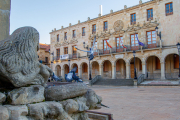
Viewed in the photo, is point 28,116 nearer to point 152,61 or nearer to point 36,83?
point 36,83

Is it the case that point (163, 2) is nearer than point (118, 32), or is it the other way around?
point (163, 2)

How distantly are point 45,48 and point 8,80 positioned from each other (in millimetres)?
43426

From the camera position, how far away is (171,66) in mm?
20906

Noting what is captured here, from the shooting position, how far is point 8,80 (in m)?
2.17

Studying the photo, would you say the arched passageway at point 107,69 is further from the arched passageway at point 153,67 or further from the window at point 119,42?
the arched passageway at point 153,67

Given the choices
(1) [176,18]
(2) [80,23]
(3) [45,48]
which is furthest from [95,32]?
(3) [45,48]

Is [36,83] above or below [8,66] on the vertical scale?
below

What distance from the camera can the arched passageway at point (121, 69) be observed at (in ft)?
83.5

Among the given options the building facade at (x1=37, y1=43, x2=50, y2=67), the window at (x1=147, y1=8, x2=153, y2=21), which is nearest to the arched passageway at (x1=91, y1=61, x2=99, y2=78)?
the window at (x1=147, y1=8, x2=153, y2=21)

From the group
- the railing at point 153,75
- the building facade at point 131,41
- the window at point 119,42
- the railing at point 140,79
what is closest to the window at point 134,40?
the building facade at point 131,41

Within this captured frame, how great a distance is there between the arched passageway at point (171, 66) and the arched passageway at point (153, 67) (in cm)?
129

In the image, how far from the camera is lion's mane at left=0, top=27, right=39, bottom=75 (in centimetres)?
210

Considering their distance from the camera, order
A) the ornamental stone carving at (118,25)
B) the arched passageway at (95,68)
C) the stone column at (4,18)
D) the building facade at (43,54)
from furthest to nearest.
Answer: the building facade at (43,54) < the arched passageway at (95,68) < the ornamental stone carving at (118,25) < the stone column at (4,18)

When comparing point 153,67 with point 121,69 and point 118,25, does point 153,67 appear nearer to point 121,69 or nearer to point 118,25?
point 121,69
